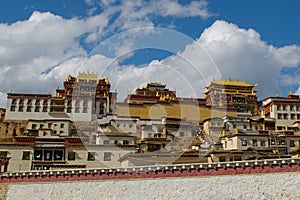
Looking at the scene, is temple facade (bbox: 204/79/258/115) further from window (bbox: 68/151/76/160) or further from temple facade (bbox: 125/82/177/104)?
window (bbox: 68/151/76/160)

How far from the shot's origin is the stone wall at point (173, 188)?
911 inches

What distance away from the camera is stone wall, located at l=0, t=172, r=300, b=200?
75.9ft

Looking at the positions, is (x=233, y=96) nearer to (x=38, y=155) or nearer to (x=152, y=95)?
A: (x=152, y=95)

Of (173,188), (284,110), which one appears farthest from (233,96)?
(173,188)

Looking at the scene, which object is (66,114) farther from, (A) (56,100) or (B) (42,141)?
(B) (42,141)

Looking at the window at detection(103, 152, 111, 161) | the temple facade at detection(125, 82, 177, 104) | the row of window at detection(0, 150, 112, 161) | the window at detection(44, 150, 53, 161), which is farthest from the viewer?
the temple facade at detection(125, 82, 177, 104)

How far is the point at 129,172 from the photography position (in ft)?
91.7

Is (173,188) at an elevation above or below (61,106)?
below

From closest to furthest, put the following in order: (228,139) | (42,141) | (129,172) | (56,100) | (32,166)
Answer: (129,172), (32,166), (42,141), (228,139), (56,100)

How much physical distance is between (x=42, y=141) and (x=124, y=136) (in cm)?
1037

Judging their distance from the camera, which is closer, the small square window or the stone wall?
the stone wall

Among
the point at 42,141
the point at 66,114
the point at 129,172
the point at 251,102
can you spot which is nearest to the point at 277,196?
A: the point at 129,172

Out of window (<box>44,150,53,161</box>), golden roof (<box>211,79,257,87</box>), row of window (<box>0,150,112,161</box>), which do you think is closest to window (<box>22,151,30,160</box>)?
row of window (<box>0,150,112,161</box>)

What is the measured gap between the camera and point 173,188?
26266mm
